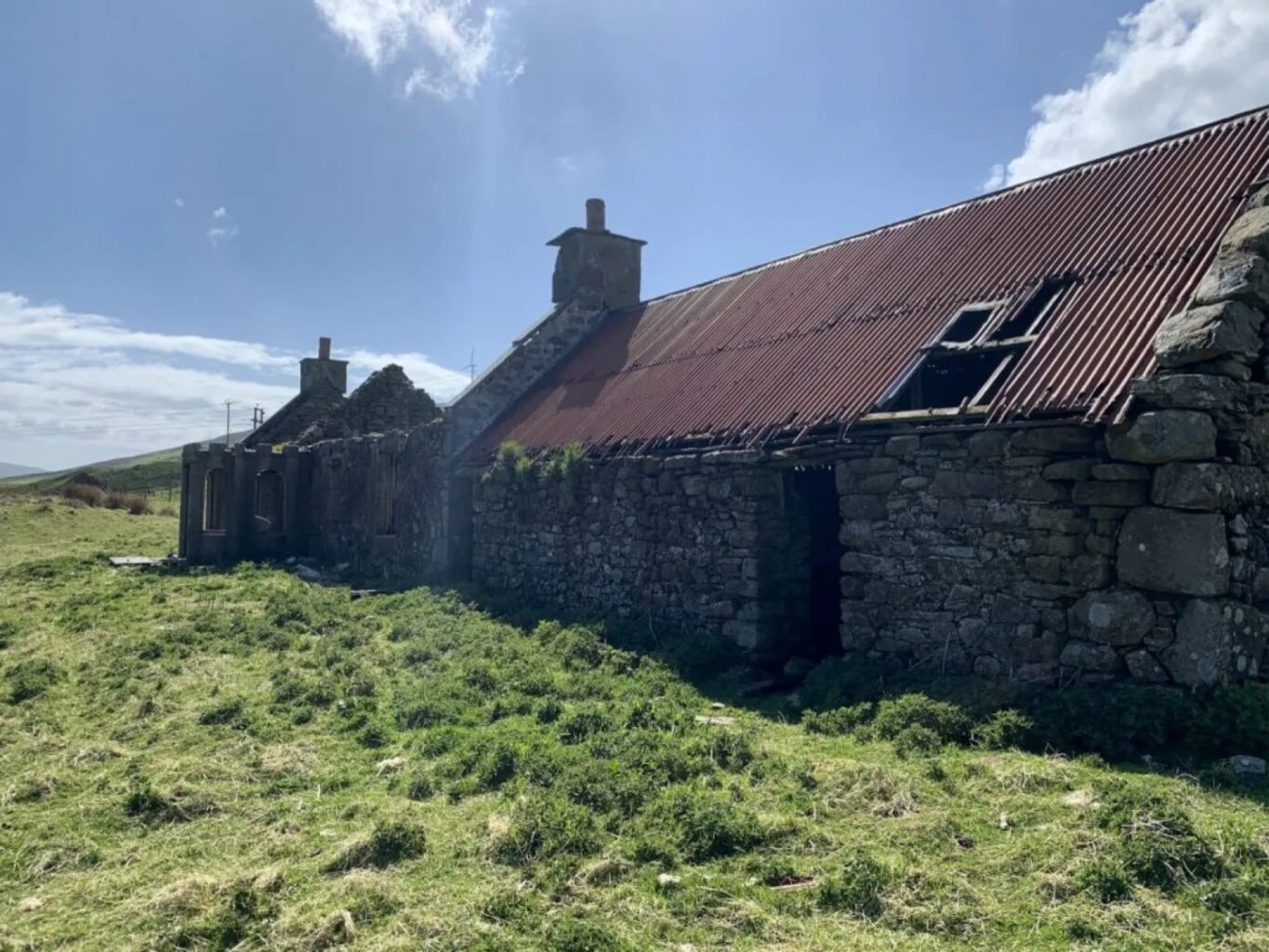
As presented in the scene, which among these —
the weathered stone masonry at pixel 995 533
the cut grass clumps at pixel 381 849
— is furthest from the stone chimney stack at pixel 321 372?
the cut grass clumps at pixel 381 849

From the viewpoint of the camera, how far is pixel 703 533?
11430mm

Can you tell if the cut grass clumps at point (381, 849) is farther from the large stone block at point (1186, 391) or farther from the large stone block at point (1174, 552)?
the large stone block at point (1186, 391)

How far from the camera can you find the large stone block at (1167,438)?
7090mm

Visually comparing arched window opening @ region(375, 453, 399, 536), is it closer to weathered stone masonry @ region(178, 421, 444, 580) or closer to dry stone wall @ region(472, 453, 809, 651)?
weathered stone masonry @ region(178, 421, 444, 580)

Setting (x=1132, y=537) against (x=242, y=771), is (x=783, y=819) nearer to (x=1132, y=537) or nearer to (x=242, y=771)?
(x=1132, y=537)

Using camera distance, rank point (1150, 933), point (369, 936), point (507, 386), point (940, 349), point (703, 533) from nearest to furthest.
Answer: point (1150, 933) → point (369, 936) → point (940, 349) → point (703, 533) → point (507, 386)

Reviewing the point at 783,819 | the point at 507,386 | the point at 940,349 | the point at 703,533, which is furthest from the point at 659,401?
the point at 783,819

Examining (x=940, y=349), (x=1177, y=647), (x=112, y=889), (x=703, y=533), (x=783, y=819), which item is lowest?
(x=112, y=889)

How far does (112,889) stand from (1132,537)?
7.61 meters

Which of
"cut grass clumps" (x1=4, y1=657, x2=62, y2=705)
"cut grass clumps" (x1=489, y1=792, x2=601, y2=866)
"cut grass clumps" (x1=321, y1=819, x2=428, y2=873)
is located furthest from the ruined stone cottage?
"cut grass clumps" (x1=4, y1=657, x2=62, y2=705)

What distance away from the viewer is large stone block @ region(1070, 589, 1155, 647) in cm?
729

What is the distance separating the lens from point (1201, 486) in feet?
23.1

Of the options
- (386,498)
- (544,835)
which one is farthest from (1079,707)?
(386,498)

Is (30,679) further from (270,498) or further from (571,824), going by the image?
(270,498)
